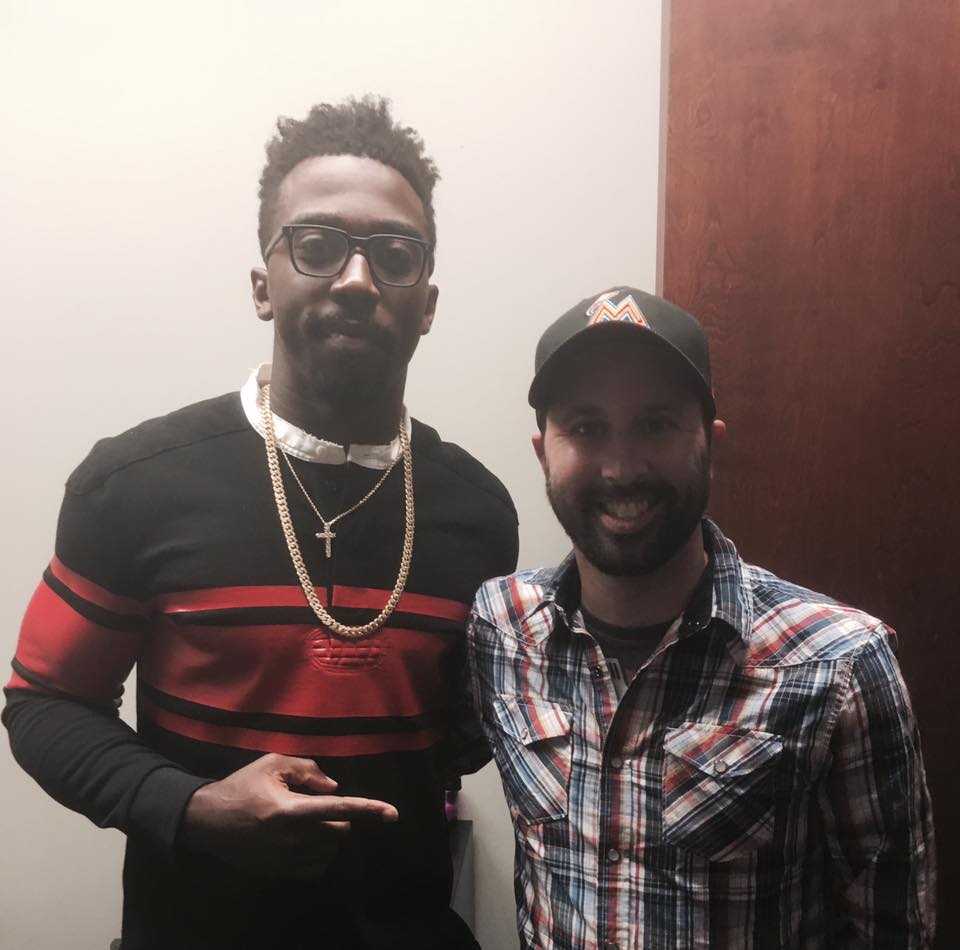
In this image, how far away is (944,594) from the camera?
1.10 m

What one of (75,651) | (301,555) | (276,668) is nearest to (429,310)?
(301,555)

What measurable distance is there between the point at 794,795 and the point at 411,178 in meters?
0.79

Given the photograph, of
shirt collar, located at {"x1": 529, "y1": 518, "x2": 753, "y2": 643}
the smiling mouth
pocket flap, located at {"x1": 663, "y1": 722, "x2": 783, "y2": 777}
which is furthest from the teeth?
pocket flap, located at {"x1": 663, "y1": 722, "x2": 783, "y2": 777}

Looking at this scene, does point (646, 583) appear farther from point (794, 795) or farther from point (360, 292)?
point (360, 292)

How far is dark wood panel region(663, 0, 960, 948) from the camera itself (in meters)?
1.07

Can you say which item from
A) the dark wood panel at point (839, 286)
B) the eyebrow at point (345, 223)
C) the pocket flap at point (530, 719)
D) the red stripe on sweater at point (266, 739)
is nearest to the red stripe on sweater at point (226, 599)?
the red stripe on sweater at point (266, 739)

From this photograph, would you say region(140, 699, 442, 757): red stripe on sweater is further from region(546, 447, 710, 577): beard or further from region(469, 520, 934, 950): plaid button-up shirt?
region(546, 447, 710, 577): beard

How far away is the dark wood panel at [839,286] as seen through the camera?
1.07 metres

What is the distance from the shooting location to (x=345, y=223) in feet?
2.83

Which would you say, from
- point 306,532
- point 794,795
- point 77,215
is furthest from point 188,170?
point 794,795

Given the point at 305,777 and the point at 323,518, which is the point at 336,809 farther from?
the point at 323,518

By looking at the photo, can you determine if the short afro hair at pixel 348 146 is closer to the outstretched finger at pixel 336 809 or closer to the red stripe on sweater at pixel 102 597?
the red stripe on sweater at pixel 102 597

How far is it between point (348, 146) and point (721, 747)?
0.77 meters

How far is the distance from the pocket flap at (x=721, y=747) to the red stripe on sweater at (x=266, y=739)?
1.05ft
